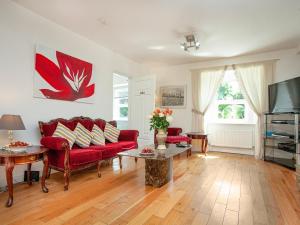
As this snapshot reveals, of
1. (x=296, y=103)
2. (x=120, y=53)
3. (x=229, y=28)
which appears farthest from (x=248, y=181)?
(x=120, y=53)

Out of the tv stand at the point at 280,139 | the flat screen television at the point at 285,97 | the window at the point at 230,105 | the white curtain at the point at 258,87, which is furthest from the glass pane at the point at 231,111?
the flat screen television at the point at 285,97

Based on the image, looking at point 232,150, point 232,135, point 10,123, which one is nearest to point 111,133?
point 10,123

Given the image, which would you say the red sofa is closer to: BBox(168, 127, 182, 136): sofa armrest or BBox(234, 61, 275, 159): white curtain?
BBox(168, 127, 182, 136): sofa armrest

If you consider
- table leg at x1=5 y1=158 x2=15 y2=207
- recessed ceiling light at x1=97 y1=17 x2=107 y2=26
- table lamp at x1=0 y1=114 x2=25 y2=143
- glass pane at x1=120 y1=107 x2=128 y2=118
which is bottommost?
table leg at x1=5 y1=158 x2=15 y2=207

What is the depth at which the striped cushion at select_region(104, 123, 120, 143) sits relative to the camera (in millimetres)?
3896

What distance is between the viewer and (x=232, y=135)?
5.13m

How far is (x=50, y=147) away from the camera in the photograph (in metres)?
2.61

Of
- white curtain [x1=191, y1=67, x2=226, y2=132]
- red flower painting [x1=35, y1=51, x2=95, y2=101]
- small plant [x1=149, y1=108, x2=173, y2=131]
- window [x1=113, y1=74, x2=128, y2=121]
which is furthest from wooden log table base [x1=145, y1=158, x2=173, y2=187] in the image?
window [x1=113, y1=74, x2=128, y2=121]

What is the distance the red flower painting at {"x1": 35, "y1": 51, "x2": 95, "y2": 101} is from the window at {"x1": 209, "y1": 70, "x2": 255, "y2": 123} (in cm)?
356

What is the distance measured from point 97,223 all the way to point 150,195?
816 millimetres

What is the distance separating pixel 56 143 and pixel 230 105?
15.0ft

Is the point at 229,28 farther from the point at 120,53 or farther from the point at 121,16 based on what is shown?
the point at 120,53

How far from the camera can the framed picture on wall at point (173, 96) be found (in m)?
5.82

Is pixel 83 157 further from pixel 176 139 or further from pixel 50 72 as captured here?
pixel 176 139
